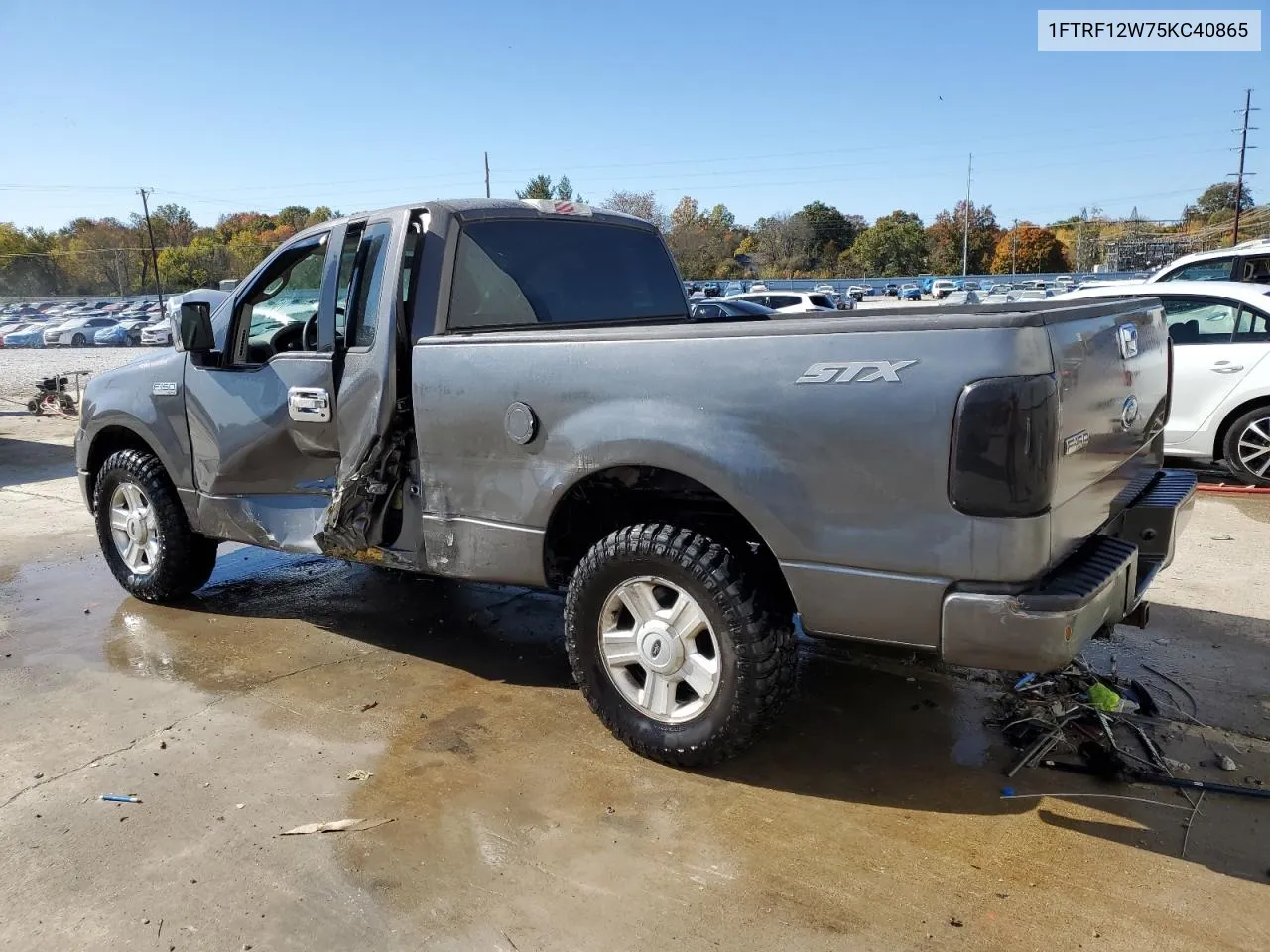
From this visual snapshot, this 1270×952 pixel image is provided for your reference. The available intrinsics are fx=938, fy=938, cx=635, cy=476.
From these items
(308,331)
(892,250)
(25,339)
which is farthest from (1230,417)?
(892,250)

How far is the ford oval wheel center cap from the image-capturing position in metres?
3.32

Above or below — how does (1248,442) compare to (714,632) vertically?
below

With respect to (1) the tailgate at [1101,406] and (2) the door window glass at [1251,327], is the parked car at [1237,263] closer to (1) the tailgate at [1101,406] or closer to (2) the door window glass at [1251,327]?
(2) the door window glass at [1251,327]

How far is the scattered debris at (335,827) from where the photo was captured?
3.11 metres

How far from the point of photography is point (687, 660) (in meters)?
3.33

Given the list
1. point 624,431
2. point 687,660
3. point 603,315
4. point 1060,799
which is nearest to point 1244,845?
point 1060,799

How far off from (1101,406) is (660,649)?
168 cm

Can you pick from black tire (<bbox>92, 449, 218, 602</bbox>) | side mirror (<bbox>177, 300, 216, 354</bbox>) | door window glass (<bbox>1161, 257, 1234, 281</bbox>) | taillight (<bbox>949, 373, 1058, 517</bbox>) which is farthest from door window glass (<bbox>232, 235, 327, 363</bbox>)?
door window glass (<bbox>1161, 257, 1234, 281</bbox>)

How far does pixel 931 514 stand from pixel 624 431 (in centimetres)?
109

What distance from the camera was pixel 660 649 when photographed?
3.35 metres

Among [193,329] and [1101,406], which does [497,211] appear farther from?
[1101,406]

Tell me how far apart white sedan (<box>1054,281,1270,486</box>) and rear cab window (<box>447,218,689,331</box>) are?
4.68 meters

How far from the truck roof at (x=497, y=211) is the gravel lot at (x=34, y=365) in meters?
14.2

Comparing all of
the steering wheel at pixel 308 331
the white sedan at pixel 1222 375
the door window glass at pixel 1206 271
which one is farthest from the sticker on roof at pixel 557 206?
the door window glass at pixel 1206 271
